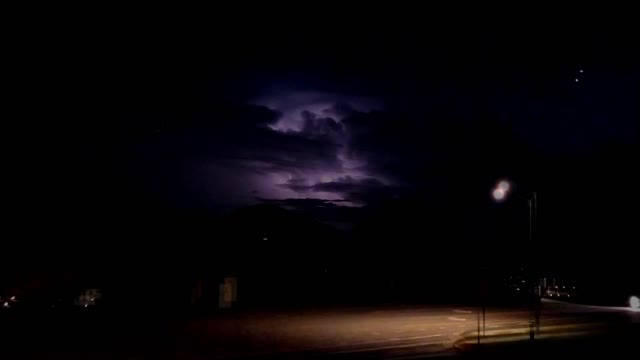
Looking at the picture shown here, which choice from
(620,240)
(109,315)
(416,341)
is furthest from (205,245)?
(620,240)

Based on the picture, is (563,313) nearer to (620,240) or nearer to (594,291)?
(594,291)

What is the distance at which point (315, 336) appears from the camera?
96.8 feet

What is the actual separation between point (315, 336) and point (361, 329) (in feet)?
11.8

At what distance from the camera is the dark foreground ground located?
2320cm

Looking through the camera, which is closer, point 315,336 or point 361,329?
point 315,336

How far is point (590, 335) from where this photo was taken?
27.3 meters

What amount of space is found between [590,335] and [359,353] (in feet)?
33.7

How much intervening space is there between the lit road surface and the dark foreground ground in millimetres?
43

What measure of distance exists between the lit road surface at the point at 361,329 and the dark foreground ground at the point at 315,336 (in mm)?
43

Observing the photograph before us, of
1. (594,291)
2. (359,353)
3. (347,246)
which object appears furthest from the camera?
(347,246)

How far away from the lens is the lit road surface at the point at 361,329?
24.9 metres

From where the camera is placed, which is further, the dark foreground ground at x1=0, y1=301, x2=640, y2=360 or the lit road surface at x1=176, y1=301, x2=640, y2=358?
the lit road surface at x1=176, y1=301, x2=640, y2=358

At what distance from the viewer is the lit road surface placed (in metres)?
24.9

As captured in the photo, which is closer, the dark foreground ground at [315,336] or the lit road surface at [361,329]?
the dark foreground ground at [315,336]
